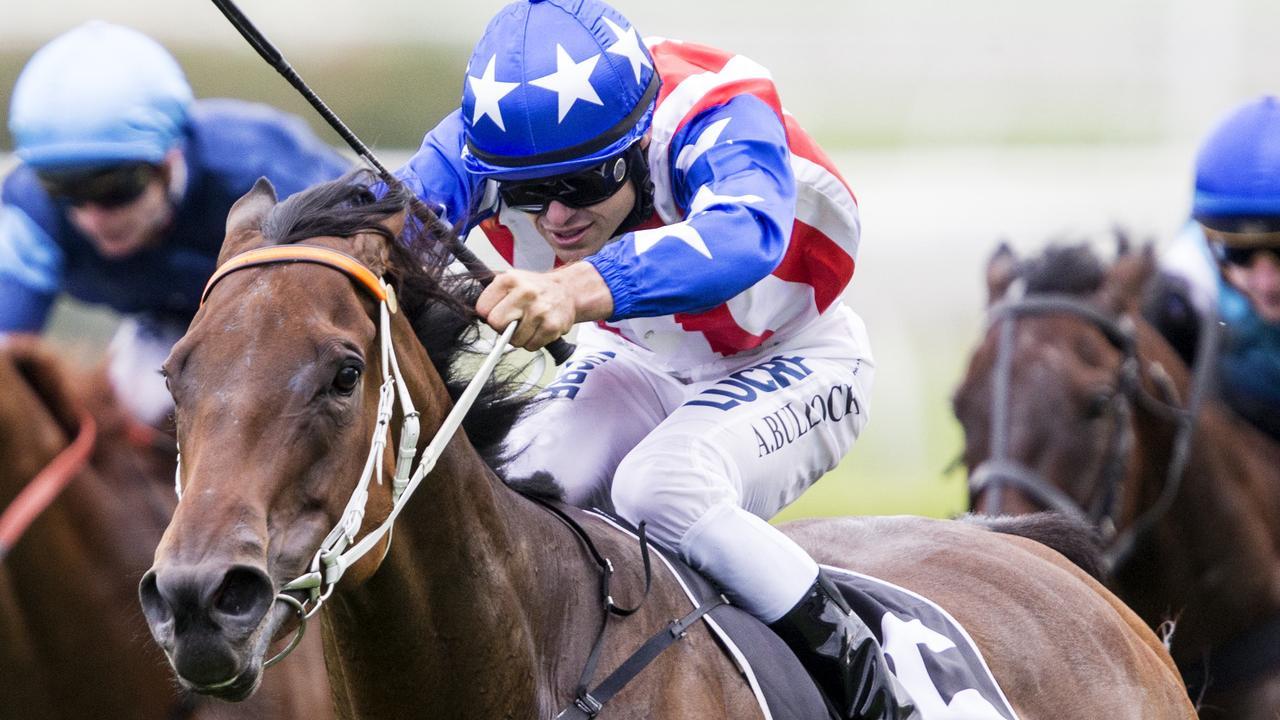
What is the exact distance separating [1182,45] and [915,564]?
12.4 m

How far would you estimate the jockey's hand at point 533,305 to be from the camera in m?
2.32

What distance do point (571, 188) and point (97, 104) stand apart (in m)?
2.46

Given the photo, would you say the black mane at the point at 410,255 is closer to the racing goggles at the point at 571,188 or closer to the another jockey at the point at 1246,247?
the racing goggles at the point at 571,188

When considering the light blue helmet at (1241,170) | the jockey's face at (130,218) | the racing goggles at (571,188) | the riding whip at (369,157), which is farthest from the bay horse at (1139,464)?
the riding whip at (369,157)

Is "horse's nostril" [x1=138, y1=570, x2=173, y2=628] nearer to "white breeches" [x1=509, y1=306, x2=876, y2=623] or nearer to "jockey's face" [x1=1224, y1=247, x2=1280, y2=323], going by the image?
"white breeches" [x1=509, y1=306, x2=876, y2=623]

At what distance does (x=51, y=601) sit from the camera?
3875 millimetres

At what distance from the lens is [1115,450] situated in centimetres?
524

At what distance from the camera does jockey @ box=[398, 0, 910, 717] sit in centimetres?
260

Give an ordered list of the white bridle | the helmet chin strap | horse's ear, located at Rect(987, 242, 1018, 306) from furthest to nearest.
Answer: horse's ear, located at Rect(987, 242, 1018, 306)
the helmet chin strap
the white bridle

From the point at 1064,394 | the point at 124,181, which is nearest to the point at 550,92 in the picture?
the point at 124,181

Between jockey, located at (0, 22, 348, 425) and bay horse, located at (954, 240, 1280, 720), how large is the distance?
236cm

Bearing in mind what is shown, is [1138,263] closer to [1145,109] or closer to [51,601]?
[51,601]

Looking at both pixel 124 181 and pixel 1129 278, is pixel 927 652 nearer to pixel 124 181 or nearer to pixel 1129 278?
pixel 124 181

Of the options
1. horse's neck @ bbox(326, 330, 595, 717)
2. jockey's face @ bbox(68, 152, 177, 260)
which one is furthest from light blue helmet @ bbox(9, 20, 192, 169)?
horse's neck @ bbox(326, 330, 595, 717)
